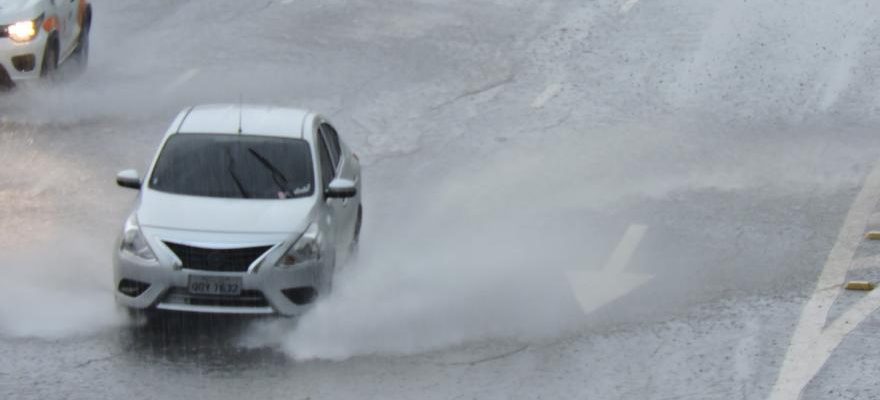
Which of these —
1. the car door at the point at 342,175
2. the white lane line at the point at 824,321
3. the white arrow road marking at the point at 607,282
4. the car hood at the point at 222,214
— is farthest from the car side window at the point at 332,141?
the white lane line at the point at 824,321

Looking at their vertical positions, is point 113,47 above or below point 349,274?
below

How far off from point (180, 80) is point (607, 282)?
889 cm

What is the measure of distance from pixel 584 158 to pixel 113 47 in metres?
7.72

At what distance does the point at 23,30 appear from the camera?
67.0 feet

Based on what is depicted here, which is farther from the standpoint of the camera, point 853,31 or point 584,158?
point 853,31

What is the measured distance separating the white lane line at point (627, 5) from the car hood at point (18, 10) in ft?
28.6

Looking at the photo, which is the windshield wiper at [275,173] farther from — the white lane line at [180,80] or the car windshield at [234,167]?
the white lane line at [180,80]

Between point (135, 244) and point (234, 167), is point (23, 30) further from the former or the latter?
point (135, 244)

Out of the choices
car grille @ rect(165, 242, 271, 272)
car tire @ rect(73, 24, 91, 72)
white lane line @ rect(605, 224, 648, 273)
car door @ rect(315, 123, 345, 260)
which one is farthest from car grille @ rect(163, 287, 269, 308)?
car tire @ rect(73, 24, 91, 72)

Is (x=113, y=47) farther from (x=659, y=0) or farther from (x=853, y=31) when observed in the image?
(x=853, y=31)

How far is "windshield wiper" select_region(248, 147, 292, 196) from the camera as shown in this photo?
13.9m

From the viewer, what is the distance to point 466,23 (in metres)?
25.0

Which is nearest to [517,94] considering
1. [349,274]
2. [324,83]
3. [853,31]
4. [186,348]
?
[324,83]

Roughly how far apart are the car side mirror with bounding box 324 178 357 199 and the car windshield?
0.52 feet
